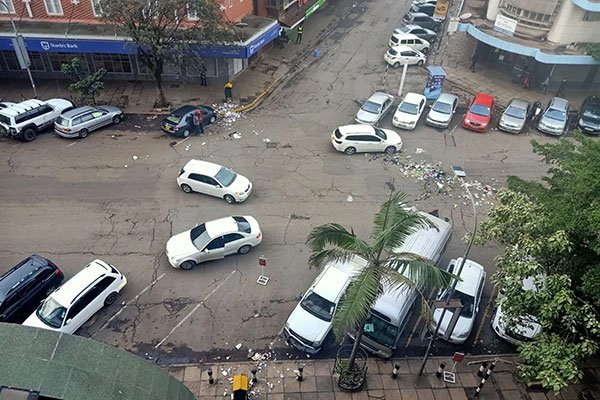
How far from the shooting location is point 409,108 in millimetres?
27188

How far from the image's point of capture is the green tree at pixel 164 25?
75.6 feet

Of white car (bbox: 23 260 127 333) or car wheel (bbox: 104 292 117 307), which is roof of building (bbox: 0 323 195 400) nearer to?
white car (bbox: 23 260 127 333)

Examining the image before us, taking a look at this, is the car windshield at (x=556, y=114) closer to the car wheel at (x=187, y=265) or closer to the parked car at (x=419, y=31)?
the parked car at (x=419, y=31)

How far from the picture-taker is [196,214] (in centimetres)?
2061

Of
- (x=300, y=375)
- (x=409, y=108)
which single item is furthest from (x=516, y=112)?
(x=300, y=375)

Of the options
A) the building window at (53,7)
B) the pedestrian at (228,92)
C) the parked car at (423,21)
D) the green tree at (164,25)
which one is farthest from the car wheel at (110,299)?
the parked car at (423,21)

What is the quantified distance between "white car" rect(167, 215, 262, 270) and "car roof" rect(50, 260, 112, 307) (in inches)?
101

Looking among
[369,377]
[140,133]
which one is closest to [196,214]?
[140,133]

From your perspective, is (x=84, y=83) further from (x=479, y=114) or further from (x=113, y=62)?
(x=479, y=114)

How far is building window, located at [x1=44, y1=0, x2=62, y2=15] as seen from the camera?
27328 mm

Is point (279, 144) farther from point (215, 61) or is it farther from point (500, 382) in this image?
point (500, 382)

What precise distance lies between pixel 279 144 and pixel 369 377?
13972 mm

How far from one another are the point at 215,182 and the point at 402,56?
19.5 metres

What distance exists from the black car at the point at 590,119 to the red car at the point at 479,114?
5.06 meters
